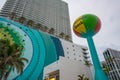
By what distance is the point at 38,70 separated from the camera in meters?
41.0

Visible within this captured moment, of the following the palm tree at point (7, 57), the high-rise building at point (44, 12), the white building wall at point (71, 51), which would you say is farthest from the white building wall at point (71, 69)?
the high-rise building at point (44, 12)

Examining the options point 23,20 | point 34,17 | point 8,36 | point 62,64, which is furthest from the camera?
point 34,17

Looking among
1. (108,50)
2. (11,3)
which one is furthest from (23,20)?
(108,50)

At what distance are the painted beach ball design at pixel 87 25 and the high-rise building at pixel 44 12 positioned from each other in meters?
82.9

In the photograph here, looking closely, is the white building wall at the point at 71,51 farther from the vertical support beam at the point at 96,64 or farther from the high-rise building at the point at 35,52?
the vertical support beam at the point at 96,64

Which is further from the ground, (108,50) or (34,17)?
(34,17)

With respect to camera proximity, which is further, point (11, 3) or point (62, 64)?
point (11, 3)

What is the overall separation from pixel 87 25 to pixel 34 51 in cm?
2996

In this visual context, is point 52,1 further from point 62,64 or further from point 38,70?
point 62,64

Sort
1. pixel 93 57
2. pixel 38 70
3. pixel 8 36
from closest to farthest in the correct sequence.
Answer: pixel 93 57
pixel 38 70
pixel 8 36

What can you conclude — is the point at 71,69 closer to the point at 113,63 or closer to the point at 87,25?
the point at 87,25

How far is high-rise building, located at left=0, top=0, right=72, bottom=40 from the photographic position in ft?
341

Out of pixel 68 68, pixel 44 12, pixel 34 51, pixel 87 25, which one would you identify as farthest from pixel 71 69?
pixel 44 12

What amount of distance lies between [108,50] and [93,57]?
84.8 m
